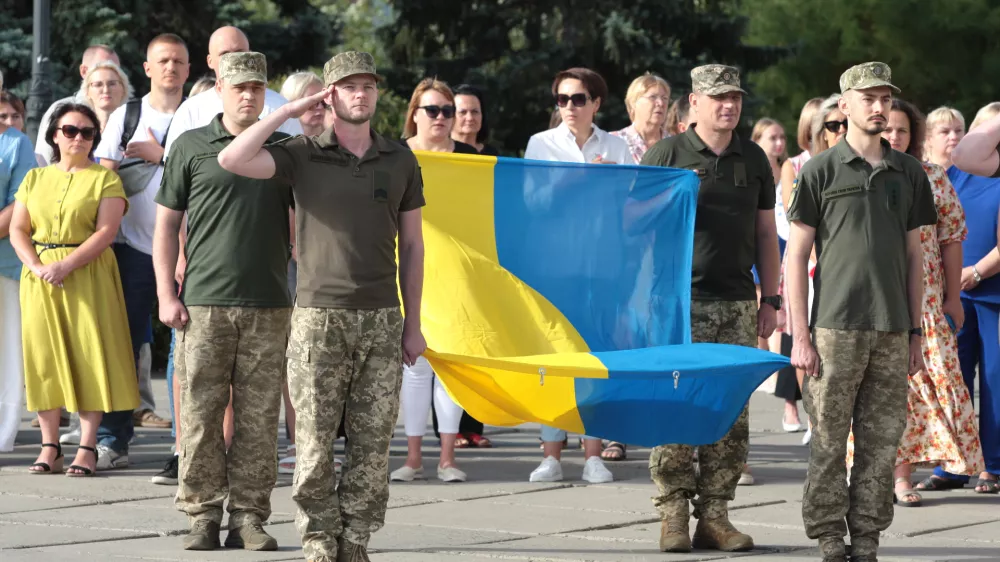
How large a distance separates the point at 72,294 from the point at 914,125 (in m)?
4.94

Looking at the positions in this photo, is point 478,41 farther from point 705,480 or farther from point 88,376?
point 705,480

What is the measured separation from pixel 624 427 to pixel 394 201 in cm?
141

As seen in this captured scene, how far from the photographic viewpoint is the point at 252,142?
22.1ft

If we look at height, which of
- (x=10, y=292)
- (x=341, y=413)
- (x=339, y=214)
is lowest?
(x=341, y=413)

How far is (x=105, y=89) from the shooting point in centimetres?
1138

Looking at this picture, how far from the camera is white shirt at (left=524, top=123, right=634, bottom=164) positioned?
1048 cm

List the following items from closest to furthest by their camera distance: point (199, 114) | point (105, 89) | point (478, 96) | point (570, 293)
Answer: point (570, 293) < point (199, 114) < point (478, 96) < point (105, 89)

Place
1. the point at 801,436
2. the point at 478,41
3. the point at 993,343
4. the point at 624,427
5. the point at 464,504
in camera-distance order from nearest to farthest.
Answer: the point at 624,427 < the point at 464,504 < the point at 993,343 < the point at 801,436 < the point at 478,41

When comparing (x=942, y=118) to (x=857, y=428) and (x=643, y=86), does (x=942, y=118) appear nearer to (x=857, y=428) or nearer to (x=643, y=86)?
(x=643, y=86)

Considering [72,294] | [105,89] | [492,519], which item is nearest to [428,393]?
[492,519]

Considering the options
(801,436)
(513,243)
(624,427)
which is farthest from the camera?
(801,436)

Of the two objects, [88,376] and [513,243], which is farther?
[88,376]

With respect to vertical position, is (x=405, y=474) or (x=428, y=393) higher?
(x=428, y=393)

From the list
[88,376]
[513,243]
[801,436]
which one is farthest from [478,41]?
[513,243]
